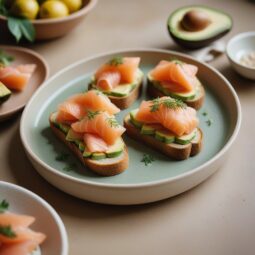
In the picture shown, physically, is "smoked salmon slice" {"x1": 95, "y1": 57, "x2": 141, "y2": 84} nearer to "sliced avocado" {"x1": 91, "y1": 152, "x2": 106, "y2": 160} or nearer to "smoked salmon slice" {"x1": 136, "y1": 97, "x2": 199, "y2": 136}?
"smoked salmon slice" {"x1": 136, "y1": 97, "x2": 199, "y2": 136}

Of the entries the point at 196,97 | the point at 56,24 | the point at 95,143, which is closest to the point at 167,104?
the point at 196,97

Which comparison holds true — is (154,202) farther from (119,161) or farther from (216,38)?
(216,38)

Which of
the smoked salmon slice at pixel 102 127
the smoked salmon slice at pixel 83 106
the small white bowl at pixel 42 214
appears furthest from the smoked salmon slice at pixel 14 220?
the smoked salmon slice at pixel 83 106

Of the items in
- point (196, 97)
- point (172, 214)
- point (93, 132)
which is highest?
point (93, 132)

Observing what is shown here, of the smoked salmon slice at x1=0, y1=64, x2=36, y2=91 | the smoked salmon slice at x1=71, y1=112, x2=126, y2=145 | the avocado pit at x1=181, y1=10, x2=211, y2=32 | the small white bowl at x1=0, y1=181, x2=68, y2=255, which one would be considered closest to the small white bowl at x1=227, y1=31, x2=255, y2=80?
the avocado pit at x1=181, y1=10, x2=211, y2=32

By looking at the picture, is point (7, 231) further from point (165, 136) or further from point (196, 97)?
point (196, 97)

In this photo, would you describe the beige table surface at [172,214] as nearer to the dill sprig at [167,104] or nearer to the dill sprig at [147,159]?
the dill sprig at [147,159]
